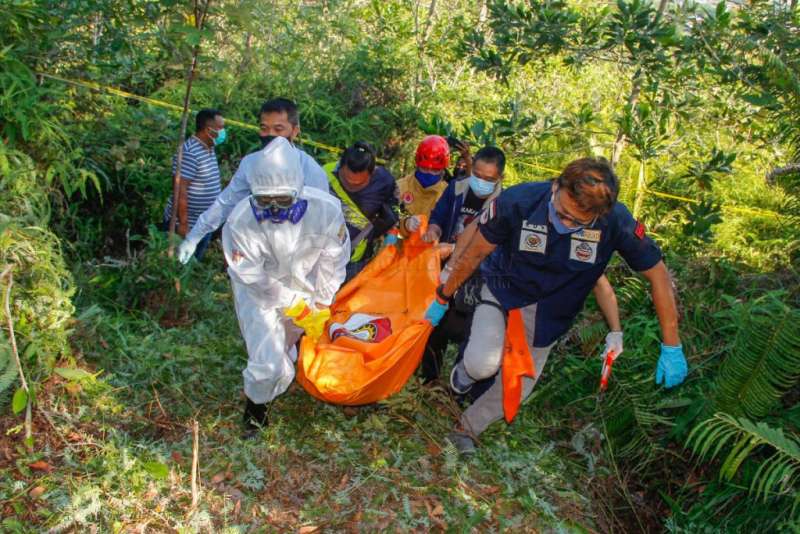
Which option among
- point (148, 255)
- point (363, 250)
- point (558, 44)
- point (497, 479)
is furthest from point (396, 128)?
point (497, 479)

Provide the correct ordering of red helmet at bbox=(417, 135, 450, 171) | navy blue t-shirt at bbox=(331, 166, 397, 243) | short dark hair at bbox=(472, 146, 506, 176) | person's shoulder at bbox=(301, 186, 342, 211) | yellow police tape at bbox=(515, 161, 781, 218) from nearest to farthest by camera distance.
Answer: person's shoulder at bbox=(301, 186, 342, 211)
short dark hair at bbox=(472, 146, 506, 176)
navy blue t-shirt at bbox=(331, 166, 397, 243)
red helmet at bbox=(417, 135, 450, 171)
yellow police tape at bbox=(515, 161, 781, 218)

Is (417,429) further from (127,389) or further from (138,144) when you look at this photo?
(138,144)

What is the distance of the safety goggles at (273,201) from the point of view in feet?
11.2

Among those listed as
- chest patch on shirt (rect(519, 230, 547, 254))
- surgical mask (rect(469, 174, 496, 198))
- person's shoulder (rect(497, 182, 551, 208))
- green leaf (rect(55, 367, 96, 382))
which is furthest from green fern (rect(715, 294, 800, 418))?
green leaf (rect(55, 367, 96, 382))

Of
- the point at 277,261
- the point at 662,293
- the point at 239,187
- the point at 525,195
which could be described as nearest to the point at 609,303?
the point at 662,293

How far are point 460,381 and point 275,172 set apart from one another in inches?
60.3

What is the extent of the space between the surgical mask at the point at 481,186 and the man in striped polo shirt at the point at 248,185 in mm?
1011

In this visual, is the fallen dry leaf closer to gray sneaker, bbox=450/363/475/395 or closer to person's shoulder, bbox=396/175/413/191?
gray sneaker, bbox=450/363/475/395

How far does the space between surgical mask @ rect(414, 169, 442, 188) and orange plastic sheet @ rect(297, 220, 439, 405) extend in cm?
61

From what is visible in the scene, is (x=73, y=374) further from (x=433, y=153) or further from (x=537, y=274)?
(x=433, y=153)

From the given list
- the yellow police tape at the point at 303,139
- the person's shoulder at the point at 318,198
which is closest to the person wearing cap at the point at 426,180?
the person's shoulder at the point at 318,198

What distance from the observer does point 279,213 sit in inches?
138


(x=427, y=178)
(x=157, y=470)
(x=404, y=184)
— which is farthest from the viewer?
(x=404, y=184)

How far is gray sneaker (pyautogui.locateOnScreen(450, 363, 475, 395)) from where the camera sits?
13.1ft
